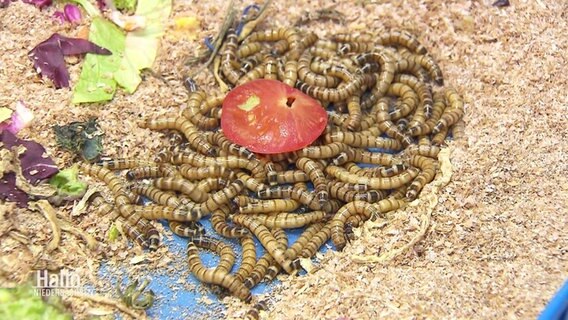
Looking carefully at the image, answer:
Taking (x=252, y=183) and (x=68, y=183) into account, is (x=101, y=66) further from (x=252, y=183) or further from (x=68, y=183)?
(x=252, y=183)

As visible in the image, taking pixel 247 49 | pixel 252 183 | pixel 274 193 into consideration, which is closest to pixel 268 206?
pixel 274 193

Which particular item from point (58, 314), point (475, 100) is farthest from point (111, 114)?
point (475, 100)

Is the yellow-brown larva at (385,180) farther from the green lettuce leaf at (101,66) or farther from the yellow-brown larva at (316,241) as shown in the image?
the green lettuce leaf at (101,66)

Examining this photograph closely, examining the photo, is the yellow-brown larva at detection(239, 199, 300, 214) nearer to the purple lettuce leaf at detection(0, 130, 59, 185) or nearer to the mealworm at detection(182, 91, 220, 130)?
the mealworm at detection(182, 91, 220, 130)

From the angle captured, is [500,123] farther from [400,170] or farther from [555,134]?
[400,170]

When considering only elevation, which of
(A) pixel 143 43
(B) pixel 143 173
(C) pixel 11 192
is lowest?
(B) pixel 143 173
